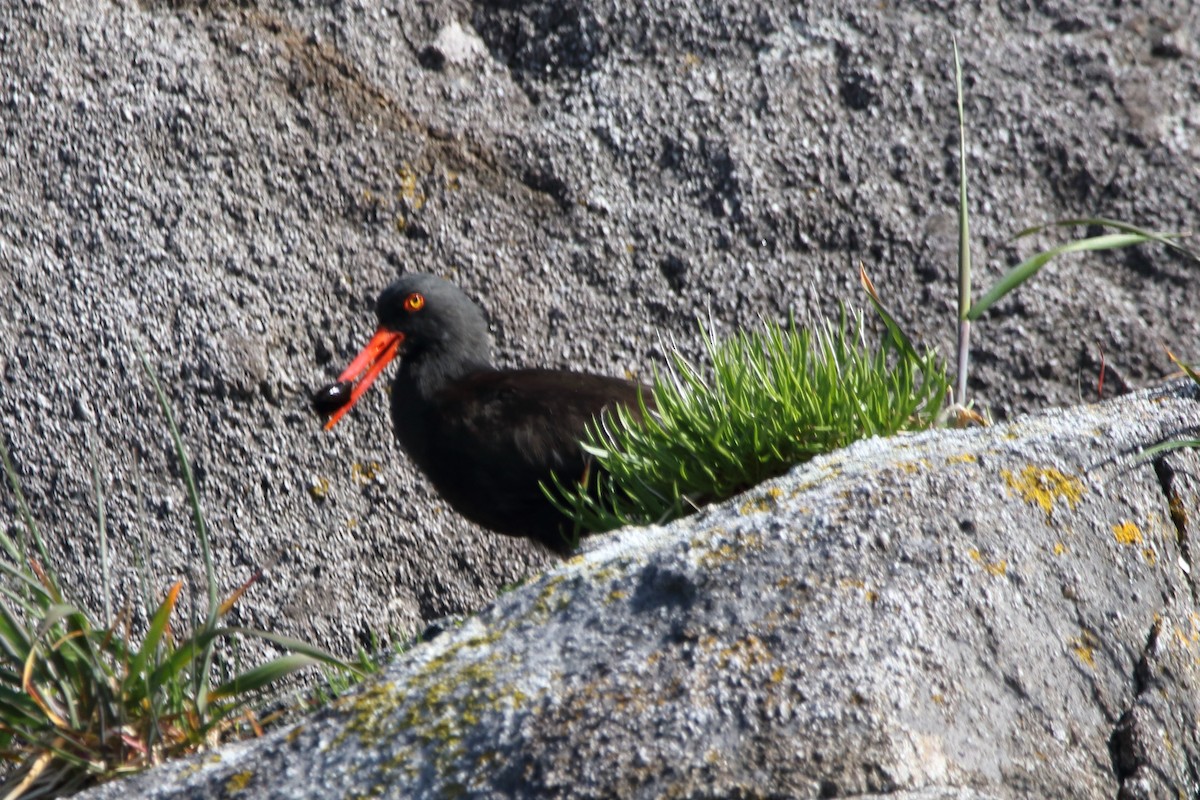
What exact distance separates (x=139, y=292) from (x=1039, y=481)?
9.55 ft

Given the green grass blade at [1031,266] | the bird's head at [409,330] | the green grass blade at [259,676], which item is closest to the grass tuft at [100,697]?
the green grass blade at [259,676]

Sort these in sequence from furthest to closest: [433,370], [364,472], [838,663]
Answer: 1. [433,370]
2. [364,472]
3. [838,663]

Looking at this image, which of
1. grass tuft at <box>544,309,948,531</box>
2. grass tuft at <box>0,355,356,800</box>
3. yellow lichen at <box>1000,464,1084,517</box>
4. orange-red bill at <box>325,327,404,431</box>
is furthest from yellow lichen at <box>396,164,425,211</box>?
yellow lichen at <box>1000,464,1084,517</box>

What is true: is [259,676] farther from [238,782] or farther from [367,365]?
[367,365]

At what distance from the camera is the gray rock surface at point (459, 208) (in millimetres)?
4266

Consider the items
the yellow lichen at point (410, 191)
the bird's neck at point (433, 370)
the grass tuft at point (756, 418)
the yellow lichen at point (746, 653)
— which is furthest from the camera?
the bird's neck at point (433, 370)

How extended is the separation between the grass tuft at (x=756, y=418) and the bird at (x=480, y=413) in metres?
0.64

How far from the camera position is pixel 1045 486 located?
107 inches

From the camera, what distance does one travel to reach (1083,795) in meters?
2.29

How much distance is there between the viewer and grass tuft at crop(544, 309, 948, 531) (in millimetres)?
3357

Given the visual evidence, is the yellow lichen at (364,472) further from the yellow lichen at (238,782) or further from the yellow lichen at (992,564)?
the yellow lichen at (992,564)

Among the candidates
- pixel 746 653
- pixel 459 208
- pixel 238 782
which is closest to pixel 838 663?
pixel 746 653

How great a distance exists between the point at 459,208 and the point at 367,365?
0.65 meters

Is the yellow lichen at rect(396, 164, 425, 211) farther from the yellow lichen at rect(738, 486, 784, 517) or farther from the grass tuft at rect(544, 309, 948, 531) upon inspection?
the yellow lichen at rect(738, 486, 784, 517)
